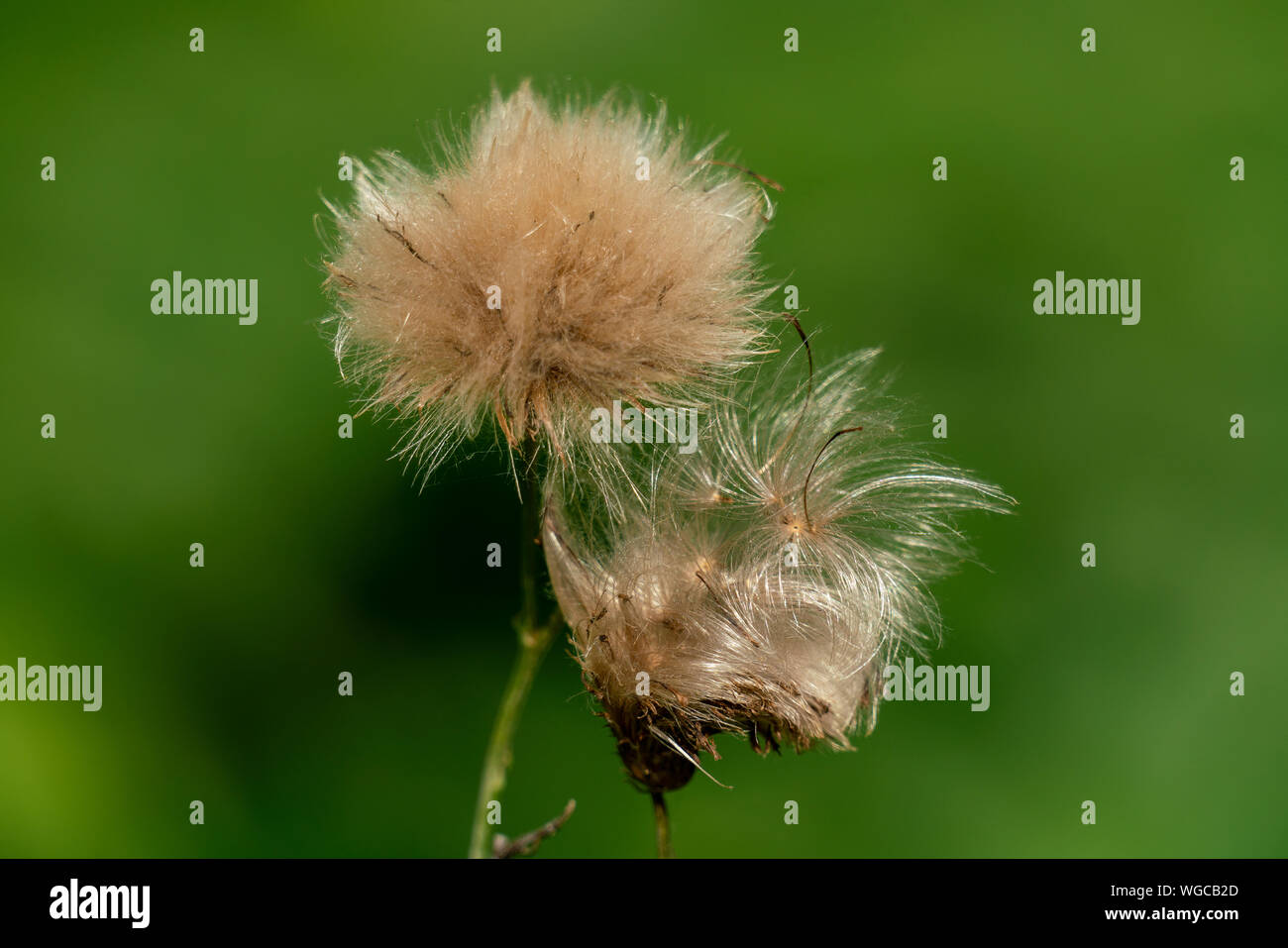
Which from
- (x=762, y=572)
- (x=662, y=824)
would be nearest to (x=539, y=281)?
(x=762, y=572)

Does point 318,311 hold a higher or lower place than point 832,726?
higher

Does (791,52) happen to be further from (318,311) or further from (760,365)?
(760,365)

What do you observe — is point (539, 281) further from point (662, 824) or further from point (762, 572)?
point (662, 824)

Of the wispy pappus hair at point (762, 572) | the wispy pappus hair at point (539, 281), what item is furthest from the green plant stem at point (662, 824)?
the wispy pappus hair at point (539, 281)

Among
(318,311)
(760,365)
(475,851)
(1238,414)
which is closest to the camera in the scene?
(760,365)

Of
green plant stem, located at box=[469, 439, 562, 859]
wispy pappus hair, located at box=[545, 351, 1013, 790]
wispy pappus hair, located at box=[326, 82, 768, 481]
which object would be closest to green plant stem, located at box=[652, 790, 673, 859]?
wispy pappus hair, located at box=[545, 351, 1013, 790]

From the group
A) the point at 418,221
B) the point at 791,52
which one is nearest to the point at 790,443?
the point at 418,221

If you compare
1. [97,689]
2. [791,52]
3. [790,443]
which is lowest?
[97,689]

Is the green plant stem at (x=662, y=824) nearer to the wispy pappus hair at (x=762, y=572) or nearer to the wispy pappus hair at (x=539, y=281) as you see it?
the wispy pappus hair at (x=762, y=572)
